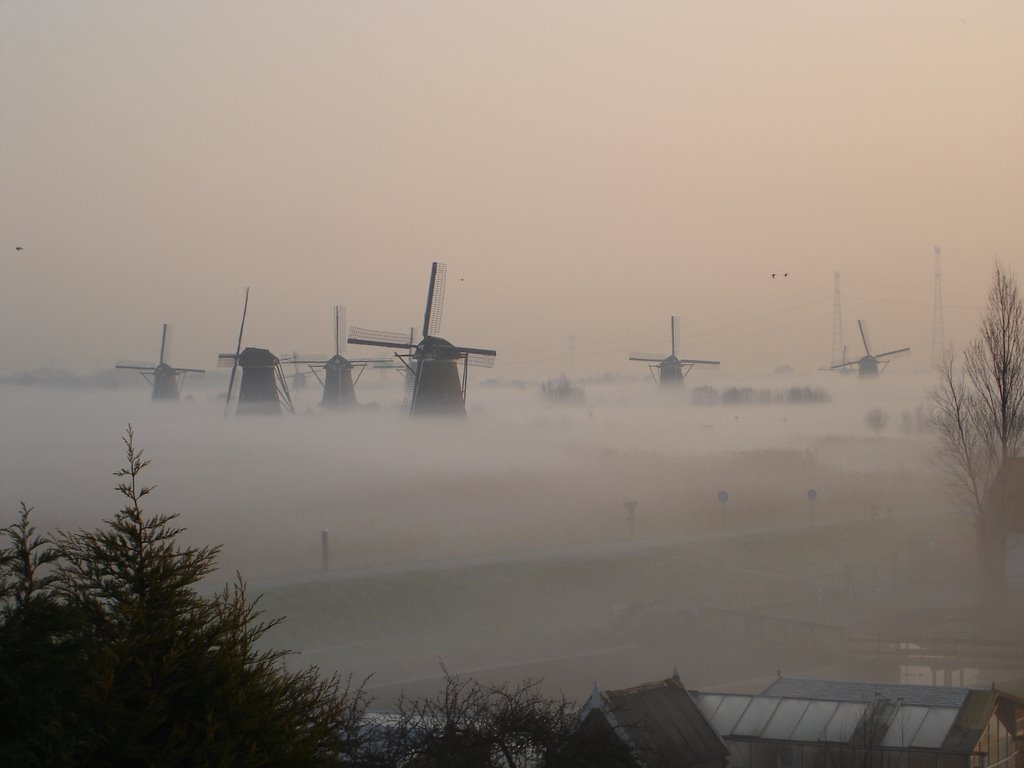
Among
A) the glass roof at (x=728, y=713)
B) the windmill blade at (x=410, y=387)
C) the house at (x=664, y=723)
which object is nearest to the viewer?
the house at (x=664, y=723)

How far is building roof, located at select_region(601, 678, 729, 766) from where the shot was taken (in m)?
22.4

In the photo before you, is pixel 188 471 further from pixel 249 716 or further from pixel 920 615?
pixel 249 716

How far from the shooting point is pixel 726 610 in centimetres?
4788

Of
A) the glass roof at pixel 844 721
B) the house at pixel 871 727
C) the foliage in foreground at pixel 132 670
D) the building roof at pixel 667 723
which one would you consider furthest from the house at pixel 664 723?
the foliage in foreground at pixel 132 670

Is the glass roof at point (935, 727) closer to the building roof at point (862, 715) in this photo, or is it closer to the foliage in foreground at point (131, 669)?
the building roof at point (862, 715)

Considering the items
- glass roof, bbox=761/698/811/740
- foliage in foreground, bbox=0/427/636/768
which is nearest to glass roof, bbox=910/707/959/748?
glass roof, bbox=761/698/811/740

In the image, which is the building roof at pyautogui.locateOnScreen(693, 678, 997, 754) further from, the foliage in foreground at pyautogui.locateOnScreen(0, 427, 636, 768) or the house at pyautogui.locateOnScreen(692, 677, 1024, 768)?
the foliage in foreground at pyautogui.locateOnScreen(0, 427, 636, 768)

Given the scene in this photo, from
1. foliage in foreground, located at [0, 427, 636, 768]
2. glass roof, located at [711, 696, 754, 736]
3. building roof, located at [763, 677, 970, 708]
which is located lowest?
glass roof, located at [711, 696, 754, 736]

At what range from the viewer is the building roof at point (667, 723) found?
22375 mm

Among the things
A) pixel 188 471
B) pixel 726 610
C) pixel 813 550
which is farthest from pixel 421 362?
pixel 726 610

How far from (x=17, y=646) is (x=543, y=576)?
49.1 m

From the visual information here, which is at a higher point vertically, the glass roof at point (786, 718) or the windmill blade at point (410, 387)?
the windmill blade at point (410, 387)

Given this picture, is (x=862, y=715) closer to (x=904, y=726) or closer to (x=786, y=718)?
(x=904, y=726)

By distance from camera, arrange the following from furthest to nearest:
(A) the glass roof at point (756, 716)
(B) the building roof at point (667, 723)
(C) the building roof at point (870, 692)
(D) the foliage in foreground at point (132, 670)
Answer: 1. (C) the building roof at point (870, 692)
2. (A) the glass roof at point (756, 716)
3. (B) the building roof at point (667, 723)
4. (D) the foliage in foreground at point (132, 670)
